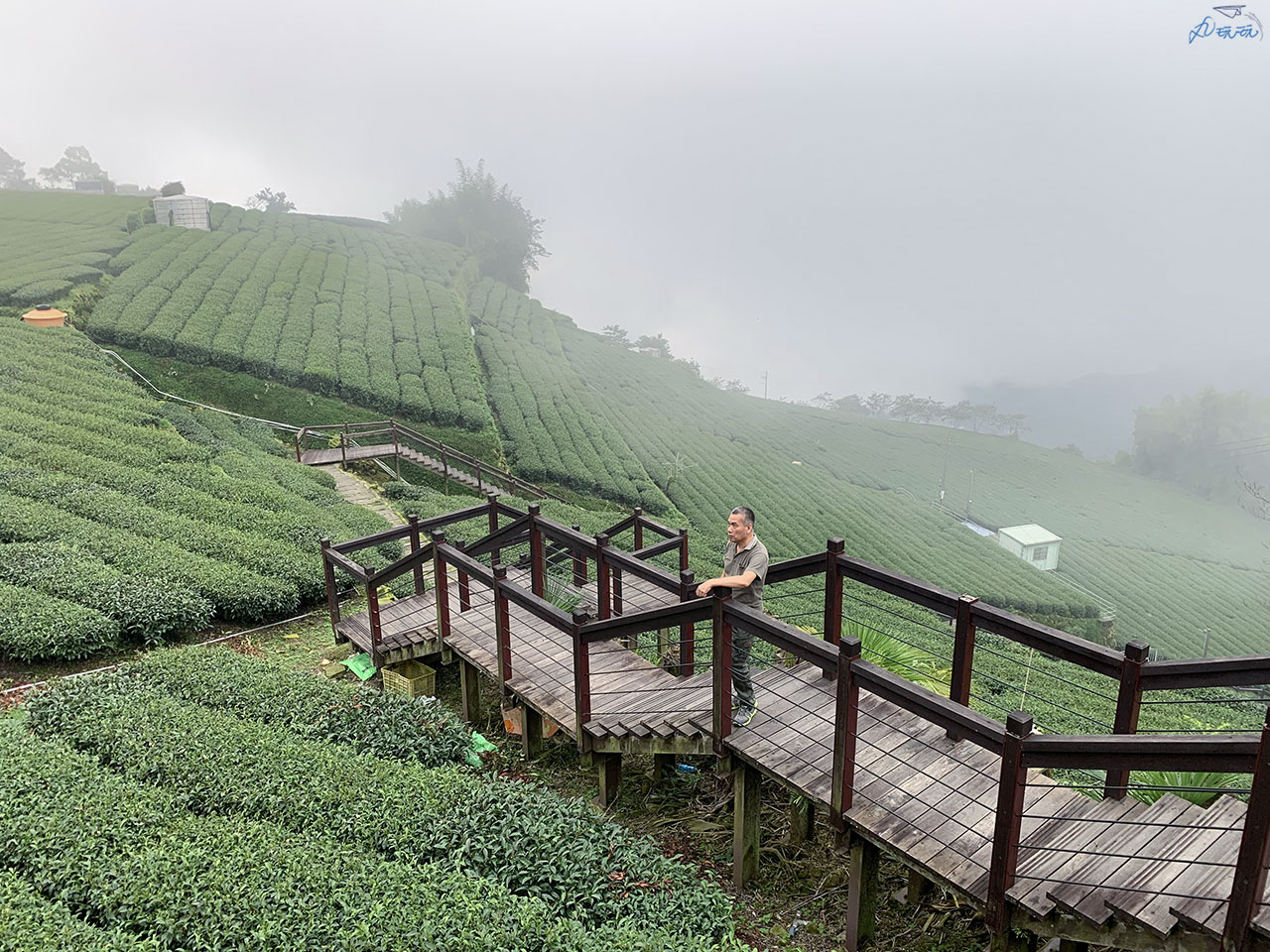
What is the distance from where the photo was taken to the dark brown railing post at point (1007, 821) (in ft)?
12.6

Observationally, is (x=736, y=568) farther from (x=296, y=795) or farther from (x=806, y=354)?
(x=806, y=354)

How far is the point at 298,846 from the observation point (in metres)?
4.82

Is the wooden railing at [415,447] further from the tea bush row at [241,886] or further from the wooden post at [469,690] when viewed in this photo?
the tea bush row at [241,886]

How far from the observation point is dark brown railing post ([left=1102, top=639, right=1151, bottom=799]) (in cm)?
449

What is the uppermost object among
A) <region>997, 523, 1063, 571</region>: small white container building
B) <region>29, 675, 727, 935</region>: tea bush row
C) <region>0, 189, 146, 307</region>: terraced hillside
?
<region>0, 189, 146, 307</region>: terraced hillside

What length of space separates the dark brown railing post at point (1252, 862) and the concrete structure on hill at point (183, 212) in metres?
45.9

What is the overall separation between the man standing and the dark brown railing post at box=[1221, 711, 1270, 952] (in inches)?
111

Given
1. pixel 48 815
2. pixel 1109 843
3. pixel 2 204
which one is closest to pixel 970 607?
pixel 1109 843

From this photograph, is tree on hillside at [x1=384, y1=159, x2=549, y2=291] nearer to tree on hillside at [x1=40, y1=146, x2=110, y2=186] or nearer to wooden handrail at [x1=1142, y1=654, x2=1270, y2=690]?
tree on hillside at [x1=40, y1=146, x2=110, y2=186]

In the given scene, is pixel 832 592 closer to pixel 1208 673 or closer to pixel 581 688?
pixel 581 688

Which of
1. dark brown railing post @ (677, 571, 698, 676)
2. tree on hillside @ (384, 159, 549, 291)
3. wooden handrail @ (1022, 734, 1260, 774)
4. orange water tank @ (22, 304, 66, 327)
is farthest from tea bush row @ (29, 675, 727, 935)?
tree on hillside @ (384, 159, 549, 291)

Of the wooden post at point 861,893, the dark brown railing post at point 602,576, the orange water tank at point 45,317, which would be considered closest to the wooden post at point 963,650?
the wooden post at point 861,893

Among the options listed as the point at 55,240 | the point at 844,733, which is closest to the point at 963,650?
the point at 844,733

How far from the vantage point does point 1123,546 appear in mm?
56875
